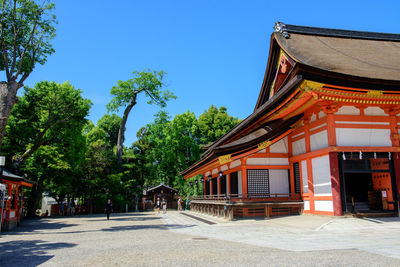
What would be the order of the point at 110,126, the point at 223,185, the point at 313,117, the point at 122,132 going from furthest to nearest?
the point at 110,126, the point at 122,132, the point at 223,185, the point at 313,117

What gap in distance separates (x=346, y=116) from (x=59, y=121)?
61.6ft

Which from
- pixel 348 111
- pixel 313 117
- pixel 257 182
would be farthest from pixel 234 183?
pixel 348 111

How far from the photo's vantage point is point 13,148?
2359 centimetres

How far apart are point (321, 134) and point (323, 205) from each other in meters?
3.26

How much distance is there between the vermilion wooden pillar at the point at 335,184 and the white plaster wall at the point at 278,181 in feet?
14.6

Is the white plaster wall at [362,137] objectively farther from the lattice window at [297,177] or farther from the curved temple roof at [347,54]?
the lattice window at [297,177]

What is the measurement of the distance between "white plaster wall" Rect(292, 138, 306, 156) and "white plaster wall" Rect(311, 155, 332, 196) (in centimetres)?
Result: 126

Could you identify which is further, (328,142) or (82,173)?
(82,173)

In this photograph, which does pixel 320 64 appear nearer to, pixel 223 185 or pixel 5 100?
pixel 223 185

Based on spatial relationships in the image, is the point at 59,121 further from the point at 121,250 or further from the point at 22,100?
the point at 121,250

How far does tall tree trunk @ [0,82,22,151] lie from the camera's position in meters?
12.3

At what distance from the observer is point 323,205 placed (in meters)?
13.1

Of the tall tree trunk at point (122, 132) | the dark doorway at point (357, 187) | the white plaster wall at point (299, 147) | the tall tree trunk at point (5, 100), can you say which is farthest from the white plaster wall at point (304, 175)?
the tall tree trunk at point (122, 132)

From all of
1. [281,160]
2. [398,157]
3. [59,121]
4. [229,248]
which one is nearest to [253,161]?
[281,160]
